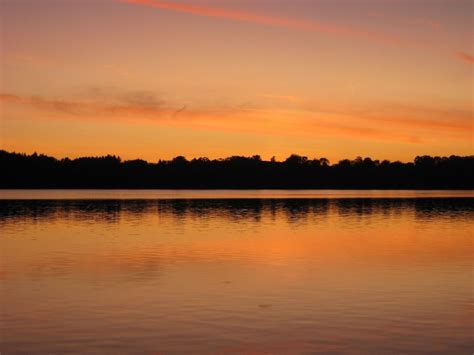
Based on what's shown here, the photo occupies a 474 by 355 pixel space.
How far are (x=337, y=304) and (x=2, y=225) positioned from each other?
46208 millimetres

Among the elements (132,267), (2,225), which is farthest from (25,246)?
(2,225)

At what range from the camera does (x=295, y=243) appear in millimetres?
47688

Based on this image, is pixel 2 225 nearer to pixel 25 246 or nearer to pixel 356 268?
pixel 25 246

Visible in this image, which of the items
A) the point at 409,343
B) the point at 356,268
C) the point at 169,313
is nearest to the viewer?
the point at 409,343

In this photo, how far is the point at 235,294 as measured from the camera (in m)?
26.2

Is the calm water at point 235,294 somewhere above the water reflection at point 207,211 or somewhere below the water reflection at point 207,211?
below

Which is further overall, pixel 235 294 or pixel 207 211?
pixel 207 211

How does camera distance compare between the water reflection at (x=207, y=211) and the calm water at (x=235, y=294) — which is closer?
the calm water at (x=235, y=294)

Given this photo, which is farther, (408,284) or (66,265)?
(66,265)

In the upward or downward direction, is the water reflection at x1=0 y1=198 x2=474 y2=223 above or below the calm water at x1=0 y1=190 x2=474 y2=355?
above

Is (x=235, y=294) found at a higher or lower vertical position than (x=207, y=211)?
lower

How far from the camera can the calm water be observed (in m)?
18.7

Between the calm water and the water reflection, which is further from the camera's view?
the water reflection

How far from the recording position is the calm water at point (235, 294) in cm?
1866
